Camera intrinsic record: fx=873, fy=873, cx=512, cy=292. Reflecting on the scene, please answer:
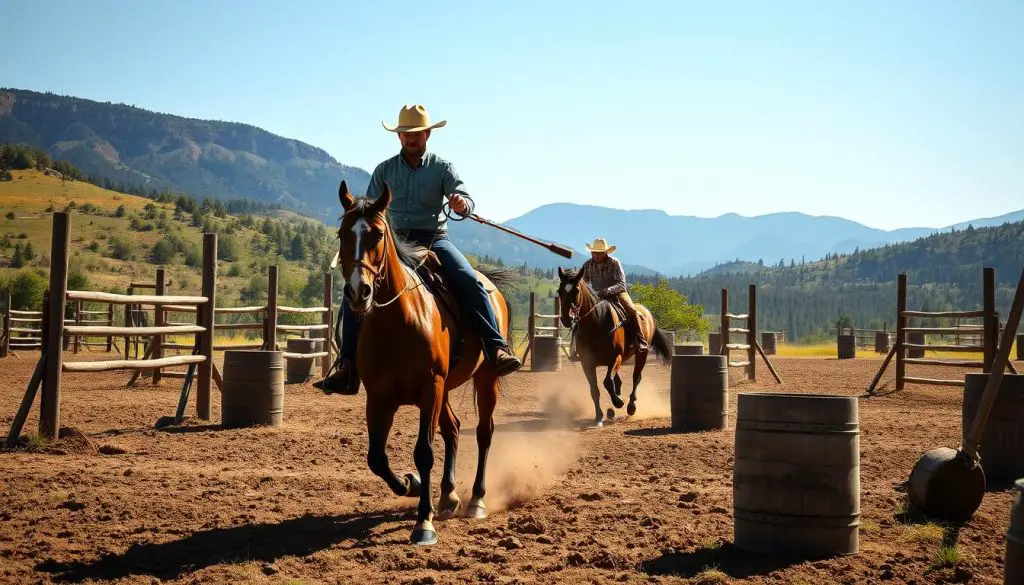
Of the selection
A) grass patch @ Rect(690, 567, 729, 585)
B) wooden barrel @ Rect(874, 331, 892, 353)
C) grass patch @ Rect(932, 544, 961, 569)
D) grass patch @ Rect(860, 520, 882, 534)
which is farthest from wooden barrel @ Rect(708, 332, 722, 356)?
grass patch @ Rect(690, 567, 729, 585)

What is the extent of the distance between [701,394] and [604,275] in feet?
11.1

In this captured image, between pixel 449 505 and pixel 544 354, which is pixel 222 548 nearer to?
pixel 449 505

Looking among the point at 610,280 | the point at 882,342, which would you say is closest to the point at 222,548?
the point at 610,280

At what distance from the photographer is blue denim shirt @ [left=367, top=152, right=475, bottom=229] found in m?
7.26

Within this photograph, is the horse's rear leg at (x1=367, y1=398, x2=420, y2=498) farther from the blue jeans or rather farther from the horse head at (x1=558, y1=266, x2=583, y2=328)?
the horse head at (x1=558, y1=266, x2=583, y2=328)

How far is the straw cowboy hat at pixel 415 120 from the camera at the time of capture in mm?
7168

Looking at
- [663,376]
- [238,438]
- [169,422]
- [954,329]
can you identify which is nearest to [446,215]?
[238,438]

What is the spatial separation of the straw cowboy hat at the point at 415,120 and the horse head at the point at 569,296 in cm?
679

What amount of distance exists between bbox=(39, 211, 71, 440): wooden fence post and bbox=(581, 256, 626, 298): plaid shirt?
8289mm

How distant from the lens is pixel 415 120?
23.7 ft

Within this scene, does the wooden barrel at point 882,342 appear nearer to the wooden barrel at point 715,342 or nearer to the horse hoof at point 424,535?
the wooden barrel at point 715,342

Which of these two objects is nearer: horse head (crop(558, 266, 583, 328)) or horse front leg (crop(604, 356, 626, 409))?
horse head (crop(558, 266, 583, 328))

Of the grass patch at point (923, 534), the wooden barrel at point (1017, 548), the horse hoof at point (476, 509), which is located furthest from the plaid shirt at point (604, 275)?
the wooden barrel at point (1017, 548)

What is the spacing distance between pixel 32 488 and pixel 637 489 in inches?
205
